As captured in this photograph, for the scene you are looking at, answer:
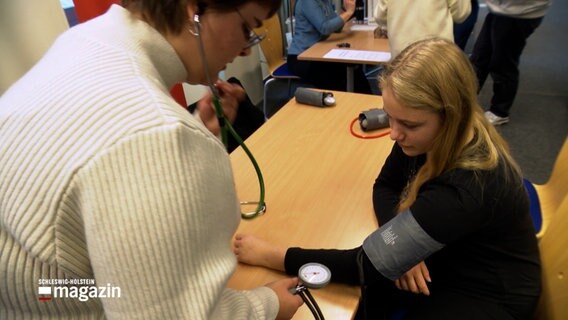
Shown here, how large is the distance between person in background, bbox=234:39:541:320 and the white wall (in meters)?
1.19

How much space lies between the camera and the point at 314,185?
1261 millimetres

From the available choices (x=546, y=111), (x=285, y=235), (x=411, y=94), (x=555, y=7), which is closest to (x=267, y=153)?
(x=285, y=235)

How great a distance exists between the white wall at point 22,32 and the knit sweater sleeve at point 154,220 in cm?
140

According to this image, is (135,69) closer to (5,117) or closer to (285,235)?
(5,117)

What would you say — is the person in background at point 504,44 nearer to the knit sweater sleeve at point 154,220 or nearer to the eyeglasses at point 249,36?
the eyeglasses at point 249,36

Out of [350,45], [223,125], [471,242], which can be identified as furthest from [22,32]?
[350,45]

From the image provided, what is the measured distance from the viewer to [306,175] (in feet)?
4.33

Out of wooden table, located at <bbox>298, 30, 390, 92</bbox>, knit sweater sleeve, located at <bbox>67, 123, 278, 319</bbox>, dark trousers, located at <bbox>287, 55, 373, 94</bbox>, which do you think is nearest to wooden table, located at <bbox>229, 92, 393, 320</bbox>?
knit sweater sleeve, located at <bbox>67, 123, 278, 319</bbox>

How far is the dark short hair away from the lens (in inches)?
25.5

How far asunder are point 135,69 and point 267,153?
37.9 inches

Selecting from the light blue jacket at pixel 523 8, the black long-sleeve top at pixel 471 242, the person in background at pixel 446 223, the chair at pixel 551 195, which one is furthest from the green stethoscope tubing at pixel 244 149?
the light blue jacket at pixel 523 8

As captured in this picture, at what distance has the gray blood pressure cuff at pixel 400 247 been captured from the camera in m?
0.88

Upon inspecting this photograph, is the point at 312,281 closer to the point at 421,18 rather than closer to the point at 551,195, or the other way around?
the point at 551,195

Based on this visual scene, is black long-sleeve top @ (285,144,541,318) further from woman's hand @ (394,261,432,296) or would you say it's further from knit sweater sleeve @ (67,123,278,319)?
knit sweater sleeve @ (67,123,278,319)
